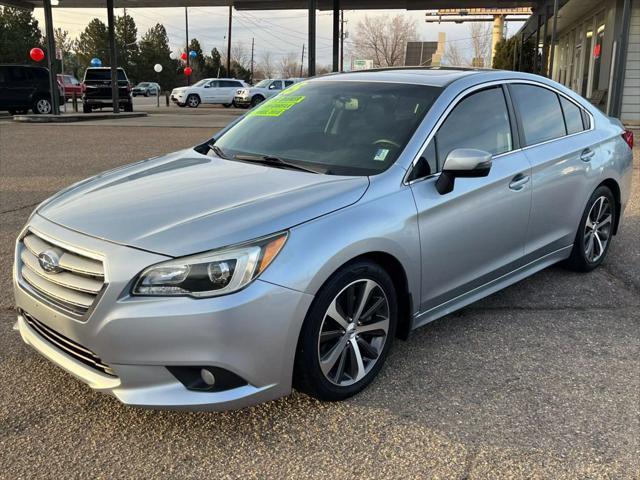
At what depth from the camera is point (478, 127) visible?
3.85 meters

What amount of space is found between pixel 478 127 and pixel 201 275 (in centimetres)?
214

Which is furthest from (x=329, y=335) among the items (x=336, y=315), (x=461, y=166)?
(x=461, y=166)

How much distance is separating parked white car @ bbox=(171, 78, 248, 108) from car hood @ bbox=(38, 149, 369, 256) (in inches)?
1358

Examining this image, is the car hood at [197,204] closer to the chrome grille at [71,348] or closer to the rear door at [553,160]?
the chrome grille at [71,348]

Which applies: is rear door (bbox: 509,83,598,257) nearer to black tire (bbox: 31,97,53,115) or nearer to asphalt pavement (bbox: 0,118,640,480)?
asphalt pavement (bbox: 0,118,640,480)

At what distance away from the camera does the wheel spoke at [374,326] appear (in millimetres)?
3067

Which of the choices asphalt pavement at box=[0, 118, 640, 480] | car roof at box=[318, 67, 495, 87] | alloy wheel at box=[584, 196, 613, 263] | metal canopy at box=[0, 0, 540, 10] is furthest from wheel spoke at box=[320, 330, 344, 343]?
metal canopy at box=[0, 0, 540, 10]

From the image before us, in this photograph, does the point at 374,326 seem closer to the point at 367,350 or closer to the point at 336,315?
the point at 367,350

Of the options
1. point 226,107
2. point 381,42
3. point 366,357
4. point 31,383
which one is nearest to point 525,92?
point 366,357

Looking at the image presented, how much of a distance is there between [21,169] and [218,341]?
29.6ft

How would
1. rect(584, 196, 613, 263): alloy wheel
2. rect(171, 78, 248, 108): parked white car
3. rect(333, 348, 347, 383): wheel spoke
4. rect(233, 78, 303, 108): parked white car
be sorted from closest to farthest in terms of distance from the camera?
rect(333, 348, 347, 383): wheel spoke, rect(584, 196, 613, 263): alloy wheel, rect(233, 78, 303, 108): parked white car, rect(171, 78, 248, 108): parked white car

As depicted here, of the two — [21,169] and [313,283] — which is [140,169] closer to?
[313,283]

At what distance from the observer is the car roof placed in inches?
153

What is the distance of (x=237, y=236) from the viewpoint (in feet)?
8.57
